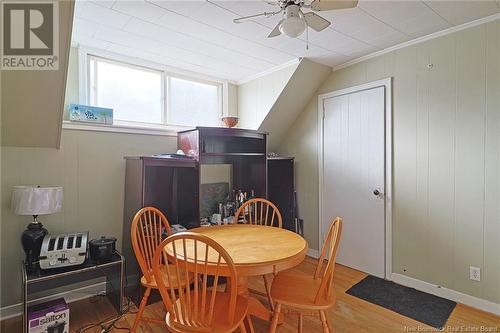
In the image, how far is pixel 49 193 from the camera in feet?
6.64

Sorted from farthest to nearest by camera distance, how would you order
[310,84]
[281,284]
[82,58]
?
1. [310,84]
2. [82,58]
3. [281,284]

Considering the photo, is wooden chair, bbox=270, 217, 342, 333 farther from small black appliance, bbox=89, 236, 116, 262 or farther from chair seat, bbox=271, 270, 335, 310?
small black appliance, bbox=89, 236, 116, 262

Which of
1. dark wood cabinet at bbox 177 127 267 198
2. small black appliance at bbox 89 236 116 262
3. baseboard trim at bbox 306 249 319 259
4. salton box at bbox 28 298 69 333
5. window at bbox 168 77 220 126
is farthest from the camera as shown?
baseboard trim at bbox 306 249 319 259

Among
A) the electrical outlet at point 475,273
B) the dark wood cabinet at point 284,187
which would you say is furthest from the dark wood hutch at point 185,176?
the electrical outlet at point 475,273

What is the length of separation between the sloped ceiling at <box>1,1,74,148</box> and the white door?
9.08 ft

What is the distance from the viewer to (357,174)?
3.11m

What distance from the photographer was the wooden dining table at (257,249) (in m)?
1.49

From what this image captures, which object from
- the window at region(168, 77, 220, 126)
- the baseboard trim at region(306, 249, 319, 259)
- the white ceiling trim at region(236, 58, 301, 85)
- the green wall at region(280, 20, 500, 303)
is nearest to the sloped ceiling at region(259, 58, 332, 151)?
the white ceiling trim at region(236, 58, 301, 85)

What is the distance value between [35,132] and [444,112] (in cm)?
352

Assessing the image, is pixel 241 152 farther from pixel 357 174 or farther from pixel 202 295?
pixel 202 295

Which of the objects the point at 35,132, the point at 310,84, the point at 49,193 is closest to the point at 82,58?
the point at 35,132

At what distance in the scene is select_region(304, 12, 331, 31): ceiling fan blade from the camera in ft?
5.53

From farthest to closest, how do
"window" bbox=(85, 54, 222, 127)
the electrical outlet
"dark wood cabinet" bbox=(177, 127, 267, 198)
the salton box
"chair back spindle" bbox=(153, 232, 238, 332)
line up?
"dark wood cabinet" bbox=(177, 127, 267, 198) → "window" bbox=(85, 54, 222, 127) → the electrical outlet → the salton box → "chair back spindle" bbox=(153, 232, 238, 332)

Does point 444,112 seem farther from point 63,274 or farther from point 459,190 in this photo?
point 63,274
